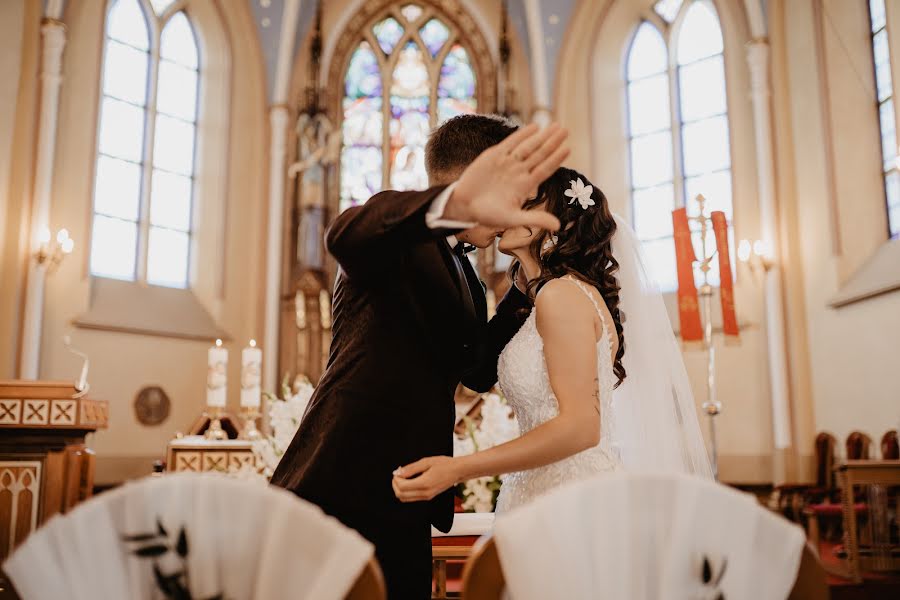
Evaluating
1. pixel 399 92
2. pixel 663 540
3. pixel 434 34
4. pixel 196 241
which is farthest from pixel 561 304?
pixel 434 34

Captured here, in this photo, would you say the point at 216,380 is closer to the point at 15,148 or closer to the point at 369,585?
the point at 369,585

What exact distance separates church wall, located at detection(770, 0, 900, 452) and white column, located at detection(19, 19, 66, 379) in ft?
25.8

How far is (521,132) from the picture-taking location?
155cm

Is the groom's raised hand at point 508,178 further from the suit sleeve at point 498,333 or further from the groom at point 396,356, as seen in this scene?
the suit sleeve at point 498,333

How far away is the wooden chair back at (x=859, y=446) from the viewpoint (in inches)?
301

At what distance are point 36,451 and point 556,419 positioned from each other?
4302 mm

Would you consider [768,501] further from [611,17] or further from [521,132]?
[521,132]

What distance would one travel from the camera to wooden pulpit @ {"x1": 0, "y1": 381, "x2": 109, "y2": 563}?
4.91m

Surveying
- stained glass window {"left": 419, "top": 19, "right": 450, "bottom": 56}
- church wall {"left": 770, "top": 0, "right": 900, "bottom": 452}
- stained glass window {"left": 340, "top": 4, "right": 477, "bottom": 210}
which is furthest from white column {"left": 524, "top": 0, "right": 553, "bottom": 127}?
church wall {"left": 770, "top": 0, "right": 900, "bottom": 452}

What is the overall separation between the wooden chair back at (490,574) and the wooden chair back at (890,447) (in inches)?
267

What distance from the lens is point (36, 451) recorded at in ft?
16.8

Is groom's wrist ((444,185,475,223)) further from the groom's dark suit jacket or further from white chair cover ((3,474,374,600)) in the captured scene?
white chair cover ((3,474,374,600))

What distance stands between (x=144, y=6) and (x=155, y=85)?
38.8 inches

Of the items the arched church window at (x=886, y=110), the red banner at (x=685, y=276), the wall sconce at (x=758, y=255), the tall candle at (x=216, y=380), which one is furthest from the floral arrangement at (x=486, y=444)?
the arched church window at (x=886, y=110)
